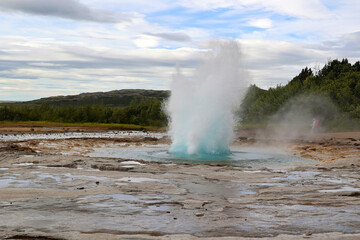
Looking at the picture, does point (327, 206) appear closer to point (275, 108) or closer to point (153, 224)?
point (153, 224)

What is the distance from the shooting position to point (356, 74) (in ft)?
184

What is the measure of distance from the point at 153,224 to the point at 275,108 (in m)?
54.2

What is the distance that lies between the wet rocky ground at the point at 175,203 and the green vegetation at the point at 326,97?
37.4 meters

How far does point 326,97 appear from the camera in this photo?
Answer: 49.6 metres

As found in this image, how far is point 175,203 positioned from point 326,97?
45.5 meters

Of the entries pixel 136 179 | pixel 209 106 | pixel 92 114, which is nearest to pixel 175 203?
pixel 136 179

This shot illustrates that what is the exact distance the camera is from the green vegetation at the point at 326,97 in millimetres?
47594

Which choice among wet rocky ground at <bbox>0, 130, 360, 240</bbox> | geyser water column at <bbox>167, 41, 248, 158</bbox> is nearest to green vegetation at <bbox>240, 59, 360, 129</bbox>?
geyser water column at <bbox>167, 41, 248, 158</bbox>

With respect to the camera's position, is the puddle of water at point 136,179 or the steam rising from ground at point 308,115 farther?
the steam rising from ground at point 308,115

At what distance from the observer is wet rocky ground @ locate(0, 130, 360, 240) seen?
5.96m

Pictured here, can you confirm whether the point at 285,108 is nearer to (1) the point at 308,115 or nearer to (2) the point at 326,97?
(1) the point at 308,115

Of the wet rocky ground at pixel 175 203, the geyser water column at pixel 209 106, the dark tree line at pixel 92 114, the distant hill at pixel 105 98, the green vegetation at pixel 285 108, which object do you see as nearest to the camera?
the wet rocky ground at pixel 175 203

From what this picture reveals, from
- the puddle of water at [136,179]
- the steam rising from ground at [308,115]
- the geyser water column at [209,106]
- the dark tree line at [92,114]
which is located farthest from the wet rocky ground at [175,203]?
the dark tree line at [92,114]

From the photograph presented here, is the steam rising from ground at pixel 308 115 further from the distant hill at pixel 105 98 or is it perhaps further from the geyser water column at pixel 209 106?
the distant hill at pixel 105 98
